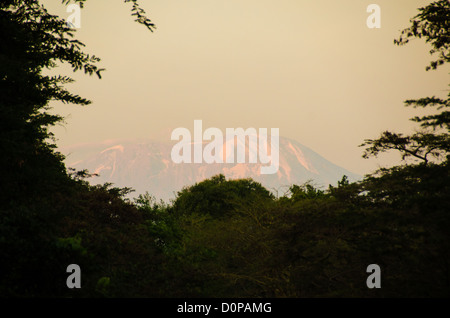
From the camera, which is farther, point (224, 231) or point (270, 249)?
point (224, 231)

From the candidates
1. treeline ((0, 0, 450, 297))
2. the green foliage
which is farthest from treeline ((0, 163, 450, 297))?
the green foliage

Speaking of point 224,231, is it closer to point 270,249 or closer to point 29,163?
point 270,249

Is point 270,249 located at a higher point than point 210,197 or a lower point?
lower

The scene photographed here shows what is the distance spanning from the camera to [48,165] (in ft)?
40.2

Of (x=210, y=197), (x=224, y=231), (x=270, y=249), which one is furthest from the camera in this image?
(x=210, y=197)

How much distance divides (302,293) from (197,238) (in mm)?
7116

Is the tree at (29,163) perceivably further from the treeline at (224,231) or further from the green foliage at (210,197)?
the green foliage at (210,197)

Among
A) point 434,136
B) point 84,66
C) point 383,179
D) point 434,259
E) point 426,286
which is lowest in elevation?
point 426,286

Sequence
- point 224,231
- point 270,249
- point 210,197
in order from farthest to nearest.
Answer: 1. point 210,197
2. point 224,231
3. point 270,249

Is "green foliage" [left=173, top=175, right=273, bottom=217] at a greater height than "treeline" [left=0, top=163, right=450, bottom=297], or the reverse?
"green foliage" [left=173, top=175, right=273, bottom=217]

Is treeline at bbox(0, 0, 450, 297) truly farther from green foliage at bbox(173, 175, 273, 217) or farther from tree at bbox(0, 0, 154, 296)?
green foliage at bbox(173, 175, 273, 217)

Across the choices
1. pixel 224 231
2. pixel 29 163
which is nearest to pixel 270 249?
pixel 224 231

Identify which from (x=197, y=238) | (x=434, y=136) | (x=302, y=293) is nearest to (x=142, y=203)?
(x=197, y=238)
